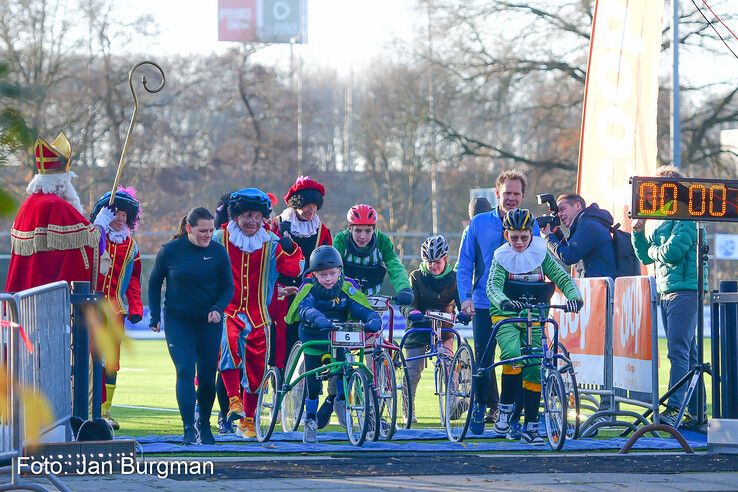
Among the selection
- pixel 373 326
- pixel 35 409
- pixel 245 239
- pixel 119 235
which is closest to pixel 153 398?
pixel 119 235

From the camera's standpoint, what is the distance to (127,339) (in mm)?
6852

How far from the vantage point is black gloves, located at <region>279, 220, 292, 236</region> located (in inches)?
483

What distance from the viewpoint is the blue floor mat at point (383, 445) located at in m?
9.72

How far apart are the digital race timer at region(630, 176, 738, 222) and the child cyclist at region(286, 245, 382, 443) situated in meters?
2.03

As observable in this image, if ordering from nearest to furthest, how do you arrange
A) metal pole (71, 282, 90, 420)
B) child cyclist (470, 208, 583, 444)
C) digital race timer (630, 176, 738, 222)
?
metal pole (71, 282, 90, 420) < digital race timer (630, 176, 738, 222) < child cyclist (470, 208, 583, 444)

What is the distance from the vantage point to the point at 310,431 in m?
10.2

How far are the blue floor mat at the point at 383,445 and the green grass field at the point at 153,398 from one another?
25.5 inches

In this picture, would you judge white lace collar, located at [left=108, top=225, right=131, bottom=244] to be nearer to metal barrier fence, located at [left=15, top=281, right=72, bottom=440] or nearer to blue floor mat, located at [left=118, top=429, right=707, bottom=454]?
blue floor mat, located at [left=118, top=429, right=707, bottom=454]

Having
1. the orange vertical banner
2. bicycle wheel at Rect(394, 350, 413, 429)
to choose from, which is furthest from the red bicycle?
the orange vertical banner

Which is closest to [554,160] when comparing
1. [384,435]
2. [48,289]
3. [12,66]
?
[384,435]

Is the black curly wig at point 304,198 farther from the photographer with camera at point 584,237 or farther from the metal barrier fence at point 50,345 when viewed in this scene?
the metal barrier fence at point 50,345

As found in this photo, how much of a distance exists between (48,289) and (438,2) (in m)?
32.9

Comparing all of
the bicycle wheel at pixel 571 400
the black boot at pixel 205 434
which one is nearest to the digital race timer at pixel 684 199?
the bicycle wheel at pixel 571 400

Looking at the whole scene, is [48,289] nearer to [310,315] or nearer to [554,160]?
[310,315]
